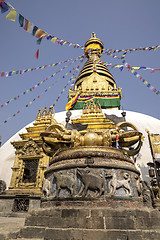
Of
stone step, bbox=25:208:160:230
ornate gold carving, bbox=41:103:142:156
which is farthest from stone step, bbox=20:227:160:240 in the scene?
ornate gold carving, bbox=41:103:142:156

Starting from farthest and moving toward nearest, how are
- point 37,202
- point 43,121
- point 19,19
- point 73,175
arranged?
point 43,121, point 37,202, point 19,19, point 73,175

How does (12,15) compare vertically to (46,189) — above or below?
above

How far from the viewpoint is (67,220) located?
9.26 feet

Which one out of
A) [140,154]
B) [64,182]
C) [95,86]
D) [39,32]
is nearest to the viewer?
[64,182]

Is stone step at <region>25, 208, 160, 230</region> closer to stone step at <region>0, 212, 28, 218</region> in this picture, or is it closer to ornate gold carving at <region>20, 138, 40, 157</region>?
stone step at <region>0, 212, 28, 218</region>

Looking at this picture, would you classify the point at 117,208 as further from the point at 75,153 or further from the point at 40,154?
the point at 40,154

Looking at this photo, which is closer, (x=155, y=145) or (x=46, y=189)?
(x=46, y=189)

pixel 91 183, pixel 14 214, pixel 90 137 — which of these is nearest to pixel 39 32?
pixel 90 137

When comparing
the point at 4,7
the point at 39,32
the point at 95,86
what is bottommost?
the point at 4,7

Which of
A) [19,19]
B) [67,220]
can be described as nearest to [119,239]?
[67,220]

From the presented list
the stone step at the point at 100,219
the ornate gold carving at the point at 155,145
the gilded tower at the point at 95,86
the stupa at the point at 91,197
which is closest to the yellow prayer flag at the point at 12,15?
the stupa at the point at 91,197

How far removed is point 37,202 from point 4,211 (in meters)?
1.57

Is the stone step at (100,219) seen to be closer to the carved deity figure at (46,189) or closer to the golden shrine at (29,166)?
the carved deity figure at (46,189)

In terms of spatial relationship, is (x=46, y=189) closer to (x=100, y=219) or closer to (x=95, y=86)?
(x=100, y=219)
